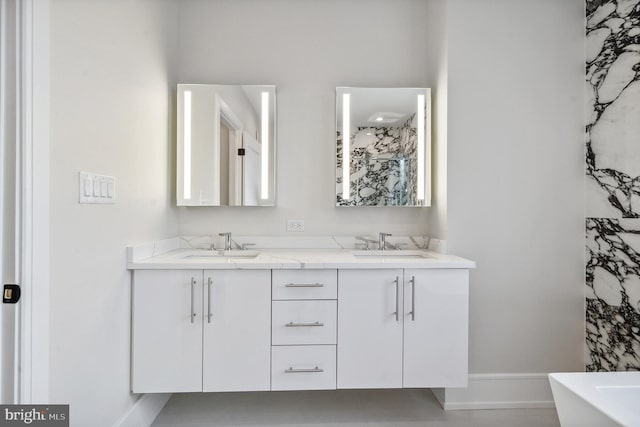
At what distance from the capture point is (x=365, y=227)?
236 cm

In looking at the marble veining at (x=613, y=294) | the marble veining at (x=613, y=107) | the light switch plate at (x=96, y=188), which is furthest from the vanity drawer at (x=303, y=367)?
the marble veining at (x=613, y=107)

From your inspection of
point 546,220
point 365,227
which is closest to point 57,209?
point 365,227

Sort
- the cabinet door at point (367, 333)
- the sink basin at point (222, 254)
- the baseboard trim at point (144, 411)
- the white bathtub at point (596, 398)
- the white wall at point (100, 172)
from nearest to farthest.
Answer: the white bathtub at point (596, 398) → the white wall at point (100, 172) → the baseboard trim at point (144, 411) → the cabinet door at point (367, 333) → the sink basin at point (222, 254)

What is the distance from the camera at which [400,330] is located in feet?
5.70

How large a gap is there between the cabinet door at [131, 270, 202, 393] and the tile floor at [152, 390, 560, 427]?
357 mm

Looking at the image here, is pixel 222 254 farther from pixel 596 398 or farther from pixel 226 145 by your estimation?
pixel 596 398

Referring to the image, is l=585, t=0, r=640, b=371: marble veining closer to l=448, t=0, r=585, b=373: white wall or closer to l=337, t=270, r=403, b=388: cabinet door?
l=448, t=0, r=585, b=373: white wall

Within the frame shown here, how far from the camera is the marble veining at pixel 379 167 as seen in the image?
2.28 metres

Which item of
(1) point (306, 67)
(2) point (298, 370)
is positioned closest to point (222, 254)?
(2) point (298, 370)

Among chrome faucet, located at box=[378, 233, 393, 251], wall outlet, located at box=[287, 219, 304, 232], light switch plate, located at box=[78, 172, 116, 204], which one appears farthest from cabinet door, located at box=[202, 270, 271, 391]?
chrome faucet, located at box=[378, 233, 393, 251]

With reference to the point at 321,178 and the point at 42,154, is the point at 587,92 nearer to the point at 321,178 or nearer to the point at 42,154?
the point at 321,178

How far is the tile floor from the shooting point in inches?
72.5

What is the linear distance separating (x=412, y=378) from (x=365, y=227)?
98 centimetres

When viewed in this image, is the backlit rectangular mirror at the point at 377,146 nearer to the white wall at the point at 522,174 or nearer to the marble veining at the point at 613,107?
the white wall at the point at 522,174
